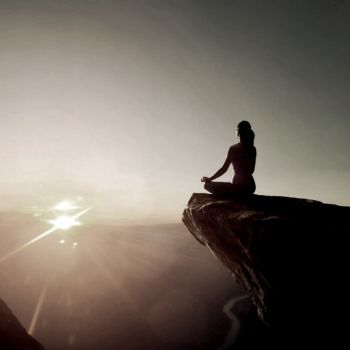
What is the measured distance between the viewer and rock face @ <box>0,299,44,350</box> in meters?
10.3

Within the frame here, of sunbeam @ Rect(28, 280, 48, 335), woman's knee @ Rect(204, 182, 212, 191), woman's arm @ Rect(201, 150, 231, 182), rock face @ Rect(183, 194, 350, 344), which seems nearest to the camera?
rock face @ Rect(183, 194, 350, 344)

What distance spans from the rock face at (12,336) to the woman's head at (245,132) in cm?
1126

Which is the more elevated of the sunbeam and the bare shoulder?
the bare shoulder

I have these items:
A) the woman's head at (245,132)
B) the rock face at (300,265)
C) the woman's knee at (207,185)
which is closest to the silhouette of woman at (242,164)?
the woman's head at (245,132)

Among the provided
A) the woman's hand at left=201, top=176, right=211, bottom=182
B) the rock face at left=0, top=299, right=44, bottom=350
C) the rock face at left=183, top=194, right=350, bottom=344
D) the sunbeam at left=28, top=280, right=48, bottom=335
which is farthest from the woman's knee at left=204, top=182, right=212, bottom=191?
the sunbeam at left=28, top=280, right=48, bottom=335

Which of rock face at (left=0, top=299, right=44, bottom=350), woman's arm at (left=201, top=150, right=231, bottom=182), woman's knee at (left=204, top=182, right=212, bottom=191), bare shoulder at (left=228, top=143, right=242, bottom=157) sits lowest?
rock face at (left=0, top=299, right=44, bottom=350)

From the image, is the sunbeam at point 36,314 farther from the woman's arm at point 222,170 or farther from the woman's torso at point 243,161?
the woman's torso at point 243,161

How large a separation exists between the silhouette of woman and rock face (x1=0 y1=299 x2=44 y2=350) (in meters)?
9.84

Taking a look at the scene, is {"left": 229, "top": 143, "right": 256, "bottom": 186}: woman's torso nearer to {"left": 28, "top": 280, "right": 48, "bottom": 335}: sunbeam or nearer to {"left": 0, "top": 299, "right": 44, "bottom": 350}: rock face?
{"left": 0, "top": 299, "right": 44, "bottom": 350}: rock face

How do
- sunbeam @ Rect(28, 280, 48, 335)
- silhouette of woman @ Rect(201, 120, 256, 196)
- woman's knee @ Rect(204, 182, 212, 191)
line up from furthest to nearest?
sunbeam @ Rect(28, 280, 48, 335) → woman's knee @ Rect(204, 182, 212, 191) → silhouette of woman @ Rect(201, 120, 256, 196)

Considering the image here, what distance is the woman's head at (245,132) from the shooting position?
27.7ft

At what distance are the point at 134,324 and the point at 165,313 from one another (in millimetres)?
23072

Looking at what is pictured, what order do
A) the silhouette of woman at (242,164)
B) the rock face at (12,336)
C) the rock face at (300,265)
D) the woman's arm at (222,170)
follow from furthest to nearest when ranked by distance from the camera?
the rock face at (12,336), the woman's arm at (222,170), the silhouette of woman at (242,164), the rock face at (300,265)

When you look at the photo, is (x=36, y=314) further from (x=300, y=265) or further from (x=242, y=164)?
(x=300, y=265)
